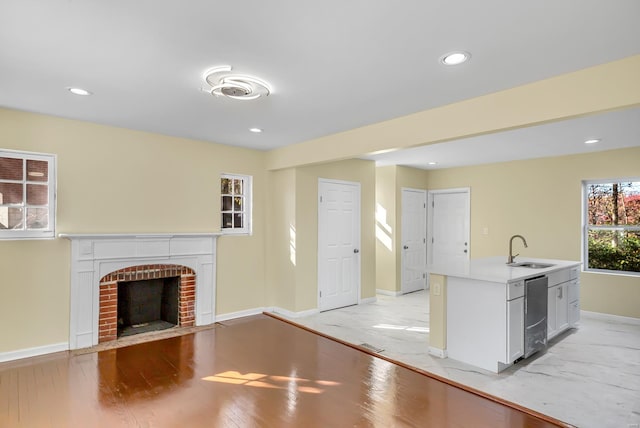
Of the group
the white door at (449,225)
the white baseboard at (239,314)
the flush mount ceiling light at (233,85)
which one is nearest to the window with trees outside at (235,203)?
the white baseboard at (239,314)

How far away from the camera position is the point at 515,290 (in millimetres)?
3270

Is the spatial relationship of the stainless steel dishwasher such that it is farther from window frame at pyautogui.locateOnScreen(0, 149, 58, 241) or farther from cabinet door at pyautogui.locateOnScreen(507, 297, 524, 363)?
window frame at pyautogui.locateOnScreen(0, 149, 58, 241)

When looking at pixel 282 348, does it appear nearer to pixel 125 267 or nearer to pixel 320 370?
pixel 320 370

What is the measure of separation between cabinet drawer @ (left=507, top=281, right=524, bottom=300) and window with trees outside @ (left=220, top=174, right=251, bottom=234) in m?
3.46

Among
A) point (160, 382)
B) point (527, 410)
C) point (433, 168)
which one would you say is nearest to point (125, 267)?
point (160, 382)

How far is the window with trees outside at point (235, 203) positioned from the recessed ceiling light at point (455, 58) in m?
3.51

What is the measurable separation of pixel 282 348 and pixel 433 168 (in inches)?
186

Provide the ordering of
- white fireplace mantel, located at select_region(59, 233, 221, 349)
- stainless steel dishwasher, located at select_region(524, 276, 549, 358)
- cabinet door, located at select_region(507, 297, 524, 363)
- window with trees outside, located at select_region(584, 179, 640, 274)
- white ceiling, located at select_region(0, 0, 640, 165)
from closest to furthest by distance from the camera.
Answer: white ceiling, located at select_region(0, 0, 640, 165)
cabinet door, located at select_region(507, 297, 524, 363)
stainless steel dishwasher, located at select_region(524, 276, 549, 358)
white fireplace mantel, located at select_region(59, 233, 221, 349)
window with trees outside, located at select_region(584, 179, 640, 274)

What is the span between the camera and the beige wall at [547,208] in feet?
Answer: 16.4

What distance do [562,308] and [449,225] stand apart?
117 inches

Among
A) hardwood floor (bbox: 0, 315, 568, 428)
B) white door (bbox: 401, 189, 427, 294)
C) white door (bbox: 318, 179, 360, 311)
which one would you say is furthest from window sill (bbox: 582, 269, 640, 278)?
hardwood floor (bbox: 0, 315, 568, 428)

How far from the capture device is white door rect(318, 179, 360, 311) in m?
5.47

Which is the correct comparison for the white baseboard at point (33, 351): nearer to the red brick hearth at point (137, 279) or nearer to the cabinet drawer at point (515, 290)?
the red brick hearth at point (137, 279)

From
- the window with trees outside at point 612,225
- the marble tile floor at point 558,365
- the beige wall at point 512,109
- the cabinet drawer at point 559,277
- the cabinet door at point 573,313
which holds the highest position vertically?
the beige wall at point 512,109
